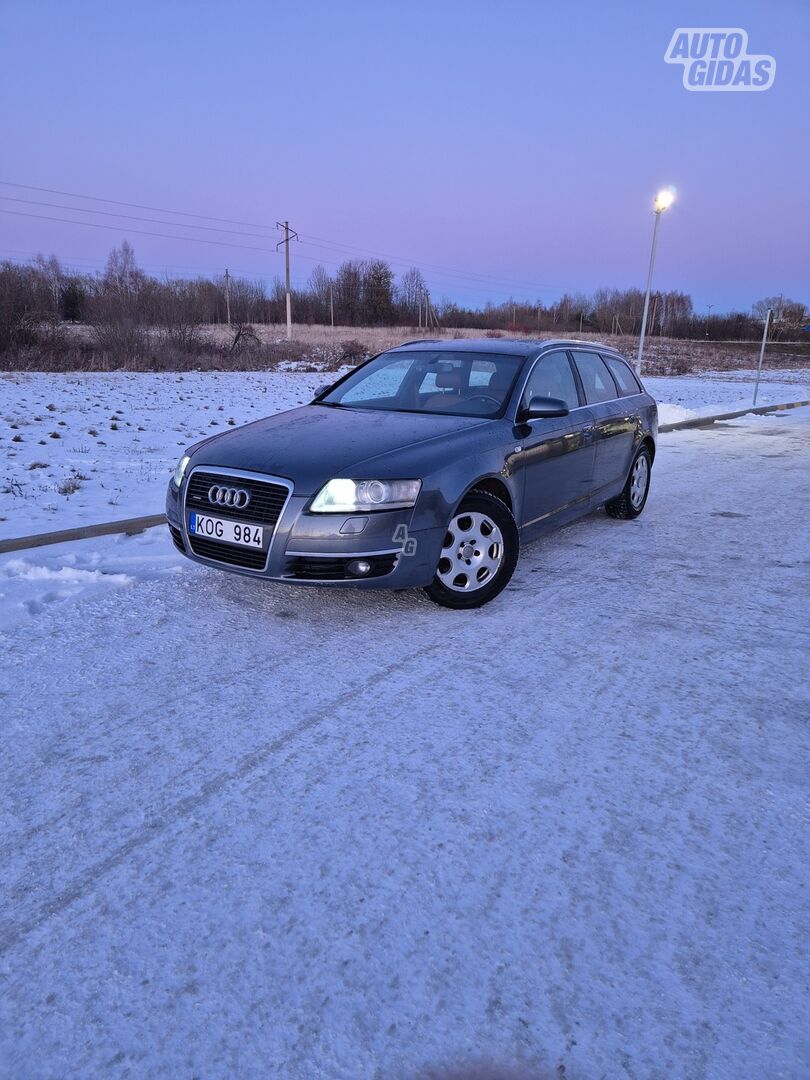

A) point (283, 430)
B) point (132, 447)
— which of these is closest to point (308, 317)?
point (132, 447)

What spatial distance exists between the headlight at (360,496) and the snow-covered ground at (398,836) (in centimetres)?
68

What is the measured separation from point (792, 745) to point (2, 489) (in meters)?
6.59

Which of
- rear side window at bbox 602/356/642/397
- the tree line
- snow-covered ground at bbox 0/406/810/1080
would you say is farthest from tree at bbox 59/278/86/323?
snow-covered ground at bbox 0/406/810/1080

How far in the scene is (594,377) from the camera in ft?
19.9

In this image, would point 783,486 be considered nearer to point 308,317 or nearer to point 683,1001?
point 683,1001

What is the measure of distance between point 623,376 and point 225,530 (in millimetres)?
4349

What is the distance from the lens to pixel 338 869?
2154 mm

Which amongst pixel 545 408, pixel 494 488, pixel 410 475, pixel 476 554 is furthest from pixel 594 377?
pixel 410 475

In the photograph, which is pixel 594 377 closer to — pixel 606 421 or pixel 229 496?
pixel 606 421

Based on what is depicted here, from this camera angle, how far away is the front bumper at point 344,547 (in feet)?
12.3

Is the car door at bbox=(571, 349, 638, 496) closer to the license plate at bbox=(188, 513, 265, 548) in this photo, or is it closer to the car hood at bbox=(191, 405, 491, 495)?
the car hood at bbox=(191, 405, 491, 495)

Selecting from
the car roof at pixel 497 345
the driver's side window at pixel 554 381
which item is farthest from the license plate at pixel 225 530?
the car roof at pixel 497 345

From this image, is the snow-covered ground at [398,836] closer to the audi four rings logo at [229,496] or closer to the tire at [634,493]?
the audi four rings logo at [229,496]

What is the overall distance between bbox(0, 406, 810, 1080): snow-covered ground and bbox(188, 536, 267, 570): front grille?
33 centimetres
